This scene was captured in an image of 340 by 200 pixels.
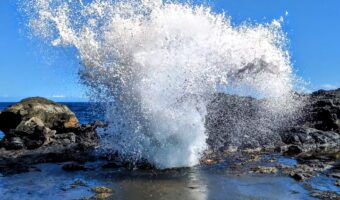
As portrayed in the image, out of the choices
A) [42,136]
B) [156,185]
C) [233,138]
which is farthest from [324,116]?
[156,185]

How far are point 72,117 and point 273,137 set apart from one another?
1462 cm

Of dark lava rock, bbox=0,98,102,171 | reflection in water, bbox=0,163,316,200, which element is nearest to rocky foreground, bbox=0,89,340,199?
dark lava rock, bbox=0,98,102,171

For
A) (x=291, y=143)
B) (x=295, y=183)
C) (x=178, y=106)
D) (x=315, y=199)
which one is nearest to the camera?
(x=315, y=199)

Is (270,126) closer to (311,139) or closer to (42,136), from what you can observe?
(311,139)

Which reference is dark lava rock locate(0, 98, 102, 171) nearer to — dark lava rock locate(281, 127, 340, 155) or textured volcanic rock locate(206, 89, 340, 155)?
textured volcanic rock locate(206, 89, 340, 155)

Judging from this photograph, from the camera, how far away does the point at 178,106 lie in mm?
18281

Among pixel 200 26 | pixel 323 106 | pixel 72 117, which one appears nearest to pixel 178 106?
pixel 200 26

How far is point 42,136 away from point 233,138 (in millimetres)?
11508

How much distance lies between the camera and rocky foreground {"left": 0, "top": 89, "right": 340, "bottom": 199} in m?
19.6

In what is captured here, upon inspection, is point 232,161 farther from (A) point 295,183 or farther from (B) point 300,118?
(B) point 300,118

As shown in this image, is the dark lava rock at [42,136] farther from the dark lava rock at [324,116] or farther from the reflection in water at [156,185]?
the dark lava rock at [324,116]

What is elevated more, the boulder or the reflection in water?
the boulder

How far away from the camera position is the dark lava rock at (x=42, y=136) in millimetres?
22219

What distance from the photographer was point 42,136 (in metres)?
26.6
